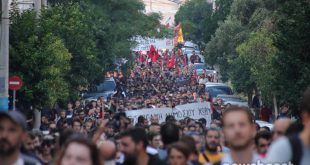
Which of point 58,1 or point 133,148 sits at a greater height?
point 58,1

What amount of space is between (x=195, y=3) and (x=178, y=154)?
128m

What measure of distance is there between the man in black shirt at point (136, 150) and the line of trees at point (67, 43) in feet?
69.5

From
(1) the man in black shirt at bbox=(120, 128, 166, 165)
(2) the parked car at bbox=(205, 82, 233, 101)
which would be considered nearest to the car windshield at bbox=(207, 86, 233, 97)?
(2) the parked car at bbox=(205, 82, 233, 101)

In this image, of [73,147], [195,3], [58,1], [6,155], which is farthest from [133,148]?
[195,3]

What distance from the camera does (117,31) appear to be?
202 feet

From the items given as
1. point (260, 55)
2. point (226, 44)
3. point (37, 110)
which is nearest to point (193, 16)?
point (226, 44)

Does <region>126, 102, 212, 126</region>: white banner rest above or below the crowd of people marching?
below

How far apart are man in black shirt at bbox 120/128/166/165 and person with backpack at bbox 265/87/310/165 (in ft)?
10.7

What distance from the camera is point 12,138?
7.94 meters

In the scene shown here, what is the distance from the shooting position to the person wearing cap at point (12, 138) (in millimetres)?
7863

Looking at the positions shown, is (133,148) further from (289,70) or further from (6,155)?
(289,70)

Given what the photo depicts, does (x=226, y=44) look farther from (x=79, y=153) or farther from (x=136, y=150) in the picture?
(x=79, y=153)

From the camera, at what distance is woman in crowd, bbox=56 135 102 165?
6.85m

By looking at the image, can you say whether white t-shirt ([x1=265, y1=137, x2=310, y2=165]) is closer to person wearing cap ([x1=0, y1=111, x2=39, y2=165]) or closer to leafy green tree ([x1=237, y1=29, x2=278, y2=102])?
person wearing cap ([x1=0, y1=111, x2=39, y2=165])
